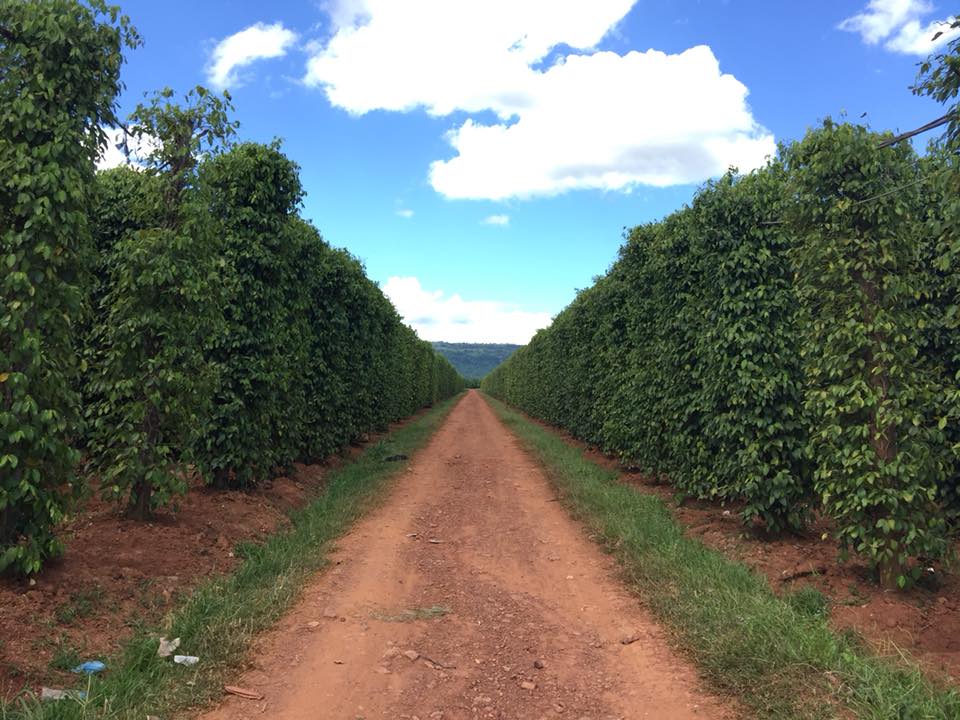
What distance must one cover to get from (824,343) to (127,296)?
7156 mm

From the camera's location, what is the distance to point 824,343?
19.0 feet

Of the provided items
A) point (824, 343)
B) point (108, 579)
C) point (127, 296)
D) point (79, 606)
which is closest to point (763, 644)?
point (824, 343)

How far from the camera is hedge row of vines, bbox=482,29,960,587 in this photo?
5273 mm

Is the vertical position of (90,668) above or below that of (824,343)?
below

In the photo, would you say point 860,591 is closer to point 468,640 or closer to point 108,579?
point 468,640

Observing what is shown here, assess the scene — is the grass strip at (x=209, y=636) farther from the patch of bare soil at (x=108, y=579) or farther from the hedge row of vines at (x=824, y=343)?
the hedge row of vines at (x=824, y=343)

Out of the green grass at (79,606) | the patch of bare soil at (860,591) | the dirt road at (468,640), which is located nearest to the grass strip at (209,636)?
the dirt road at (468,640)

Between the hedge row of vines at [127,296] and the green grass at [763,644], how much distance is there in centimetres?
508

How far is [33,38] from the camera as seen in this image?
4.93 meters

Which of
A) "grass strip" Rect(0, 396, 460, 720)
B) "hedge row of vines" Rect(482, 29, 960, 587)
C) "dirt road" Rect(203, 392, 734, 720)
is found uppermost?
"hedge row of vines" Rect(482, 29, 960, 587)

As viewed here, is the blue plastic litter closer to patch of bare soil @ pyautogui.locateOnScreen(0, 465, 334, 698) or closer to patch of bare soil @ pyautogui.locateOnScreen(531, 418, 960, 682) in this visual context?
patch of bare soil @ pyautogui.locateOnScreen(0, 465, 334, 698)

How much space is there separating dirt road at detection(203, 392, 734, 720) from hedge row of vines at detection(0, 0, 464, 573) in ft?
7.29

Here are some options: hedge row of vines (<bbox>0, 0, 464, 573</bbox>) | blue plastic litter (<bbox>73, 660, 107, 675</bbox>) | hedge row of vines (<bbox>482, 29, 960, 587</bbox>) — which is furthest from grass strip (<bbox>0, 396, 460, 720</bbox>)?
hedge row of vines (<bbox>482, 29, 960, 587</bbox>)

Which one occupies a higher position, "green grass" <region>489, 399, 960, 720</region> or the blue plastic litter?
"green grass" <region>489, 399, 960, 720</region>
